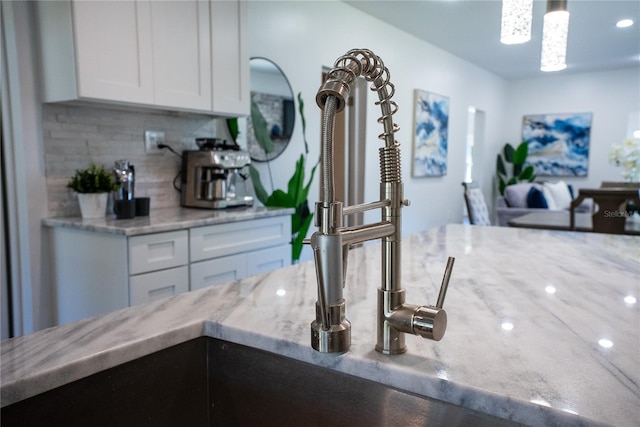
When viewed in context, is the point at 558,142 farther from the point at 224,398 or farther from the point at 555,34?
the point at 224,398

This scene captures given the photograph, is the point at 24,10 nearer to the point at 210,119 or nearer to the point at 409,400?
the point at 210,119

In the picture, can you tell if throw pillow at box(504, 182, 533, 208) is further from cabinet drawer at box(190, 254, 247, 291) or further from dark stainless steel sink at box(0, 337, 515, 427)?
dark stainless steel sink at box(0, 337, 515, 427)

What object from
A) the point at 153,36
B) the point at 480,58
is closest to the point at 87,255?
the point at 153,36

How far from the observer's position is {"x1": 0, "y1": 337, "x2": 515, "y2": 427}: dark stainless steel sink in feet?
2.06

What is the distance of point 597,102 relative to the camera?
22.8ft

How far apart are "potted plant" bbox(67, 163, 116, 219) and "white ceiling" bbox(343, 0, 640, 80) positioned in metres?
2.63

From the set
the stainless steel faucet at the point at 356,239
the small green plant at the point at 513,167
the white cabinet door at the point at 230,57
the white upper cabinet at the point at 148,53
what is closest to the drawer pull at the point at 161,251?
the white upper cabinet at the point at 148,53

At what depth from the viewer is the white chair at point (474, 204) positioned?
4.35 meters

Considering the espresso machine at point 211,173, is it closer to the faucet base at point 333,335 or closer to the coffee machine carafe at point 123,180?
the coffee machine carafe at point 123,180

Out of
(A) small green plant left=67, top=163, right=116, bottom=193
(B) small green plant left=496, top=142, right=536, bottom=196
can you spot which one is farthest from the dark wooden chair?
(B) small green plant left=496, top=142, right=536, bottom=196

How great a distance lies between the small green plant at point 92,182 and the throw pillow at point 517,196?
5.13 metres

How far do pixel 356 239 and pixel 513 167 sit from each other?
7.76 metres

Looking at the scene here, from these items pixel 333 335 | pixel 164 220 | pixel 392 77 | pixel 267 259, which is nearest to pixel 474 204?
pixel 392 77

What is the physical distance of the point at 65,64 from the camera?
206cm
